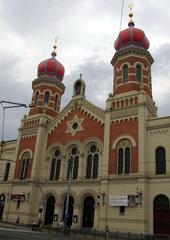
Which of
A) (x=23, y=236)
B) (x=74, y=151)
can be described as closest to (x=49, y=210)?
(x=74, y=151)

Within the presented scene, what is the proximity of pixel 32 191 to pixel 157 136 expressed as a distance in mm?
18544

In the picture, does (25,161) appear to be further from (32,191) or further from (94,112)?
(94,112)

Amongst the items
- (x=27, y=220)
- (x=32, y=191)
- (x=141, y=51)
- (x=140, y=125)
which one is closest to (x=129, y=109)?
(x=140, y=125)

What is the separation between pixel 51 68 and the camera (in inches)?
1881

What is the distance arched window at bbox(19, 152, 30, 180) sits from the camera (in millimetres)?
41772

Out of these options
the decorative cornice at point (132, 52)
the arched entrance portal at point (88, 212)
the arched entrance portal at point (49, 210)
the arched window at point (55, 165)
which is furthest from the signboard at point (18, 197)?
the decorative cornice at point (132, 52)

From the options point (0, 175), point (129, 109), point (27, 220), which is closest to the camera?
point (129, 109)

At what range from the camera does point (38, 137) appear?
42.0 metres

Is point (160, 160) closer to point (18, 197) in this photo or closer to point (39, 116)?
point (39, 116)

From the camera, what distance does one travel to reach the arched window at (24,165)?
137 ft

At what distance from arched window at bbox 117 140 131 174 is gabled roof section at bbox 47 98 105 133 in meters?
4.55

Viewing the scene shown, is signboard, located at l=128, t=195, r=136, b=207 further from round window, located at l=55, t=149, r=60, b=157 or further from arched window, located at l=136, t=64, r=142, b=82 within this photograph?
arched window, located at l=136, t=64, r=142, b=82

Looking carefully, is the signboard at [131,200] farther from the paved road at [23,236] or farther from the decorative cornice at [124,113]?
the decorative cornice at [124,113]

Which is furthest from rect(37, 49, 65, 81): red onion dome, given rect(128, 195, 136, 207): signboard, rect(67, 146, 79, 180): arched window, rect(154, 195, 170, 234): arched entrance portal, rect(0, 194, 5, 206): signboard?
rect(154, 195, 170, 234): arched entrance portal
